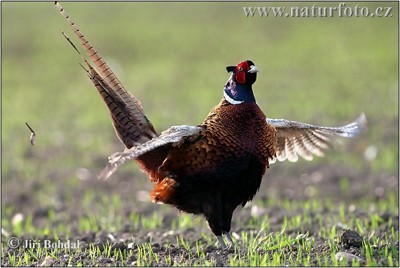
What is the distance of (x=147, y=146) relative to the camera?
486 cm

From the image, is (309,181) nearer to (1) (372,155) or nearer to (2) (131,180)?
(1) (372,155)

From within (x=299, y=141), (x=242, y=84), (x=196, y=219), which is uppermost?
(x=242, y=84)

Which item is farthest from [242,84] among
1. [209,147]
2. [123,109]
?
[123,109]

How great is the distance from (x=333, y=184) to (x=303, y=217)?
2261 millimetres

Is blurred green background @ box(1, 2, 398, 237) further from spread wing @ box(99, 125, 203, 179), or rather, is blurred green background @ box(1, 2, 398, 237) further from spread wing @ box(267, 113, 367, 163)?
spread wing @ box(99, 125, 203, 179)

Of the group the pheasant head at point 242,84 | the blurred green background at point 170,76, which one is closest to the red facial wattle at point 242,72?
the pheasant head at point 242,84

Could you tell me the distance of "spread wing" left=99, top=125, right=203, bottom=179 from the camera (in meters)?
4.59

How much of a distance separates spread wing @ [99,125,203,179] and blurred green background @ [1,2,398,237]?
3455mm

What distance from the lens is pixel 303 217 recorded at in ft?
23.9

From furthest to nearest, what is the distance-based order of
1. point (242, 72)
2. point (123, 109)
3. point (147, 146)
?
point (123, 109)
point (242, 72)
point (147, 146)

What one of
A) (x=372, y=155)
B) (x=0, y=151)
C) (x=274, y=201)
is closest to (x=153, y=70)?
(x=0, y=151)

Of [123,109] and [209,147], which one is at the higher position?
[123,109]

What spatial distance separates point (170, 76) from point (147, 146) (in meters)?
11.3

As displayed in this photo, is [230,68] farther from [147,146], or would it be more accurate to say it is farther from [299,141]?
[299,141]
